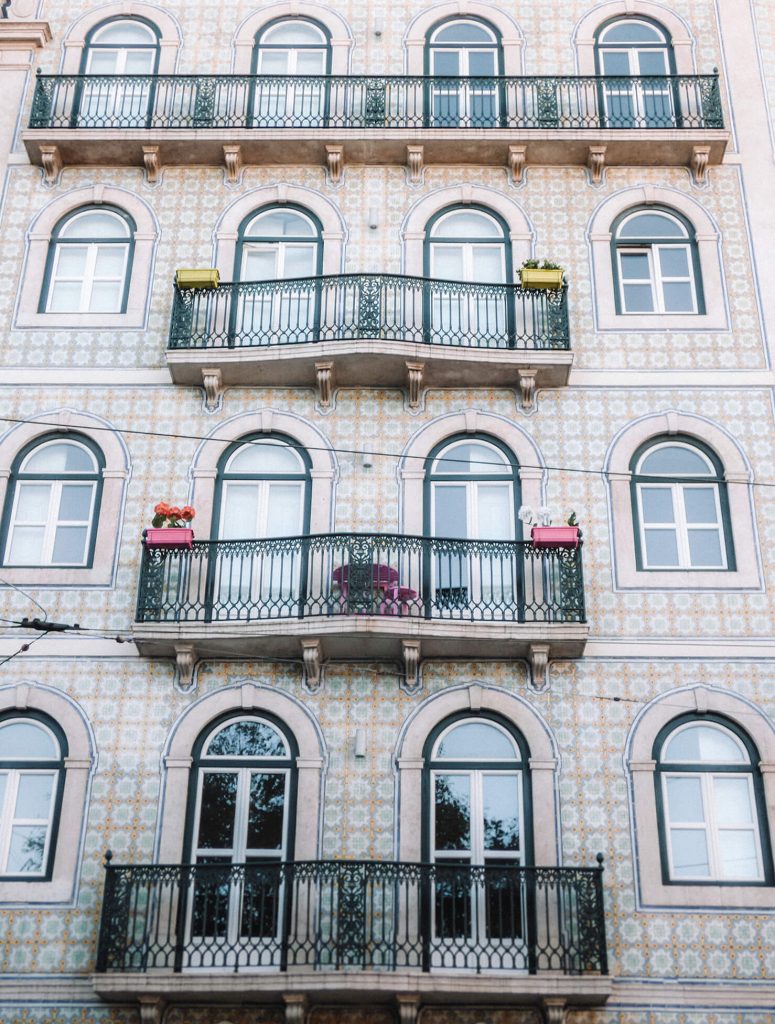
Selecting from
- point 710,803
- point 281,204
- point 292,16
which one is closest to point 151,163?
point 281,204

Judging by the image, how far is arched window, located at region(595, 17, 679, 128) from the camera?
66.8 feet

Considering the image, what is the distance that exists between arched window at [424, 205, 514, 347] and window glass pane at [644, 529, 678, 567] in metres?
3.35

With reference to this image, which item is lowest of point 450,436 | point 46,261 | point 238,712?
point 238,712

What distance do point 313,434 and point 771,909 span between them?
8.29m

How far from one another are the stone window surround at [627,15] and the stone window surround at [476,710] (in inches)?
414

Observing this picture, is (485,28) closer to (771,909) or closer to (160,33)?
(160,33)

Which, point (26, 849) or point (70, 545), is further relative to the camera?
point (70, 545)

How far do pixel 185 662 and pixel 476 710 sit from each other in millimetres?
3625

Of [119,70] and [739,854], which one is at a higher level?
[119,70]

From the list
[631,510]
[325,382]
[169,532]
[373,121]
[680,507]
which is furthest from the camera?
[373,121]

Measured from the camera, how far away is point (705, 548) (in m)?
17.4

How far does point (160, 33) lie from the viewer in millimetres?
21547

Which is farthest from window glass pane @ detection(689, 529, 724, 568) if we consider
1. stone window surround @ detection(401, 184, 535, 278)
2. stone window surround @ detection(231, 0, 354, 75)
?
stone window surround @ detection(231, 0, 354, 75)

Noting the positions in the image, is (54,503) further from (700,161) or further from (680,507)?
(700,161)
